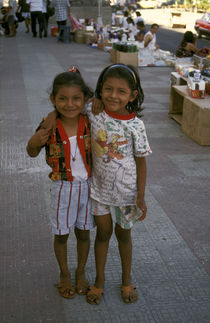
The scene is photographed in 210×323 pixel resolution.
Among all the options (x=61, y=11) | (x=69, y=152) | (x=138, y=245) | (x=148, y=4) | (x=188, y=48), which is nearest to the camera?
(x=69, y=152)

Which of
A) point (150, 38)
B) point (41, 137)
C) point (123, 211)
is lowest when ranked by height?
point (150, 38)

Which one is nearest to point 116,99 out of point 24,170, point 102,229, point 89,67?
point 102,229

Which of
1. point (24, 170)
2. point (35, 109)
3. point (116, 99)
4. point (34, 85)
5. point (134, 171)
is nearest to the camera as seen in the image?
point (116, 99)

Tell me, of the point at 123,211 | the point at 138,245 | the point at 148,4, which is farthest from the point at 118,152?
the point at 148,4

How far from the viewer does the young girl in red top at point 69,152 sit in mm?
2240

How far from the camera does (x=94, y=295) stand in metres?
2.60

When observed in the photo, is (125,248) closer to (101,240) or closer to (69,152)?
(101,240)

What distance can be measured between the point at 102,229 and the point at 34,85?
6938mm

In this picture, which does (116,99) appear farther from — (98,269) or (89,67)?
(89,67)

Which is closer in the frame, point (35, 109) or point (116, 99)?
point (116, 99)

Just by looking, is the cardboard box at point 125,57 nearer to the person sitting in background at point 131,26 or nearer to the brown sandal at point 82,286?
the person sitting in background at point 131,26

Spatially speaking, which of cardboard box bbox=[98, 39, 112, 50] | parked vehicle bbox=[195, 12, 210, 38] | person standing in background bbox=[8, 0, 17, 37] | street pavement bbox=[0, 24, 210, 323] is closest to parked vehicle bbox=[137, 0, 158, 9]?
parked vehicle bbox=[195, 12, 210, 38]

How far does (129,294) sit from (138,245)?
0.66 metres

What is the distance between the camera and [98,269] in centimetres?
259
